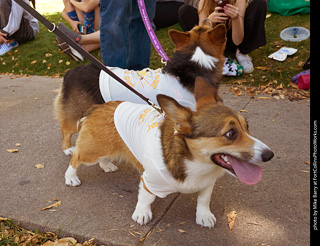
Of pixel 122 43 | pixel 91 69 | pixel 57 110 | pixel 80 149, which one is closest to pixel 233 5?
pixel 122 43

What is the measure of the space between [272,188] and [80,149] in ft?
5.91

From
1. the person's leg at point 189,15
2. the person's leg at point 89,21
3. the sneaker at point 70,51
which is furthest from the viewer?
the person's leg at point 89,21

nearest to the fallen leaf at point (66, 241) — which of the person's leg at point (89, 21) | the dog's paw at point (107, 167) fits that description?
→ the dog's paw at point (107, 167)

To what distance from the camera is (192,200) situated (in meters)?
2.87

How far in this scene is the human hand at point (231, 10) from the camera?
4871mm

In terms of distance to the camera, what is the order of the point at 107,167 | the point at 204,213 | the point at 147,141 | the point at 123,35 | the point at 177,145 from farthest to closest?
the point at 123,35 < the point at 107,167 < the point at 204,213 < the point at 147,141 < the point at 177,145

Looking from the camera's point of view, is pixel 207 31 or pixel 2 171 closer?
pixel 207 31

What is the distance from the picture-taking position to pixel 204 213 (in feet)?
8.34

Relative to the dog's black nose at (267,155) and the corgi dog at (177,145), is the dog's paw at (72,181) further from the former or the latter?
the dog's black nose at (267,155)

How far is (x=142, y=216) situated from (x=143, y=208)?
6 centimetres

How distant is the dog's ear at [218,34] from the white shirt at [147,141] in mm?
969

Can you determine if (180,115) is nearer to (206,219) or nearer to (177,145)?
(177,145)

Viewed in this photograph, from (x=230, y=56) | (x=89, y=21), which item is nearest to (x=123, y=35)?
(x=230, y=56)

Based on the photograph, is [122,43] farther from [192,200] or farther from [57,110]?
[192,200]
